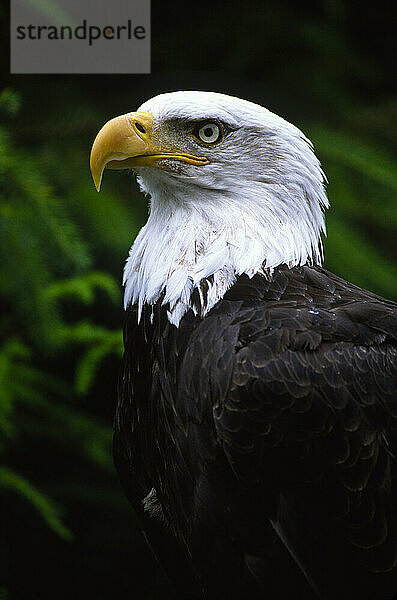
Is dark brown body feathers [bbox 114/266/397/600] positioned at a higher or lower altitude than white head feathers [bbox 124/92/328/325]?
lower

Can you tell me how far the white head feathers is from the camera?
8.47ft

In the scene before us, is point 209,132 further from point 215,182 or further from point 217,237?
point 217,237

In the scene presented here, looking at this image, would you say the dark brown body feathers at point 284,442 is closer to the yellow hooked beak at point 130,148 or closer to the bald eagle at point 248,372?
the bald eagle at point 248,372

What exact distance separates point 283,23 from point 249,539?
11.7 feet

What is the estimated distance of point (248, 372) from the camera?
91.3 inches

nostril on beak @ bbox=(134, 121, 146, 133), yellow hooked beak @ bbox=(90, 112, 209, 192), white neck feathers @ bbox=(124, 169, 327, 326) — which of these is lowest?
white neck feathers @ bbox=(124, 169, 327, 326)

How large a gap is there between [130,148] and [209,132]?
27cm

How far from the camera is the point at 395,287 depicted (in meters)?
4.39

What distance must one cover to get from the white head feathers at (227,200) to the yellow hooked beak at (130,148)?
3cm

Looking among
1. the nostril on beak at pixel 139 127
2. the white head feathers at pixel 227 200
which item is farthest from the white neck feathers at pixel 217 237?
the nostril on beak at pixel 139 127

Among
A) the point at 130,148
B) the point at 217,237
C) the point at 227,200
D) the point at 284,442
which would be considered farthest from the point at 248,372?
the point at 130,148

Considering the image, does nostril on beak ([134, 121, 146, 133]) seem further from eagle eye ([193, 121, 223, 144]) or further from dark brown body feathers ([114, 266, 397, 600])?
dark brown body feathers ([114, 266, 397, 600])

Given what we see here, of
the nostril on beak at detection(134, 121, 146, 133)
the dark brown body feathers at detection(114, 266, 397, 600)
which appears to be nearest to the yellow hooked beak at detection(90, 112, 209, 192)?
the nostril on beak at detection(134, 121, 146, 133)

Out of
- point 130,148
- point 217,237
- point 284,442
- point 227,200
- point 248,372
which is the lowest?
point 284,442
